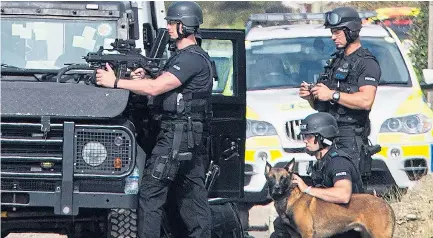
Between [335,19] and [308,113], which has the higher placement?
[335,19]

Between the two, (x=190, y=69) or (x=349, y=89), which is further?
(x=349, y=89)

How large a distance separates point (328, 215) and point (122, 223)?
1317 millimetres

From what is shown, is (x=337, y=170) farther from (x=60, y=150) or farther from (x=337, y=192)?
(x=60, y=150)

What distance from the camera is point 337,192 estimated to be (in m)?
6.62

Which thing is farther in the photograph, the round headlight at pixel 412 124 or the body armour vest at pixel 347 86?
the round headlight at pixel 412 124

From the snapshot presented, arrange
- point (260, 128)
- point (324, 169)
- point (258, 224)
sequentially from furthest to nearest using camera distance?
point (258, 224) → point (260, 128) → point (324, 169)

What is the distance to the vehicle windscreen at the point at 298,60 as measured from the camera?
426 inches

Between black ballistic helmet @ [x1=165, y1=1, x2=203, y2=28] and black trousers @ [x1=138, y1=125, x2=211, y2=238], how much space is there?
2.41 ft

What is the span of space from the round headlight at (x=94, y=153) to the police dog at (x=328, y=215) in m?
1.06

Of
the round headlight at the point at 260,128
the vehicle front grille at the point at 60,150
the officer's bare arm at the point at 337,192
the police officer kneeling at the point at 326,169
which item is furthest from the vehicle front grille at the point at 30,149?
the round headlight at the point at 260,128

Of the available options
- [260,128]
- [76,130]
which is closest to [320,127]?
[76,130]

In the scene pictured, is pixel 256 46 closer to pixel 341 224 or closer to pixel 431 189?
pixel 431 189

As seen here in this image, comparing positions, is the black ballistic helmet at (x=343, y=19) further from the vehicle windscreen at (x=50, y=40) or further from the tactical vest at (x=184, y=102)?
the vehicle windscreen at (x=50, y=40)

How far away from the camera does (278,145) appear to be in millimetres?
10102
